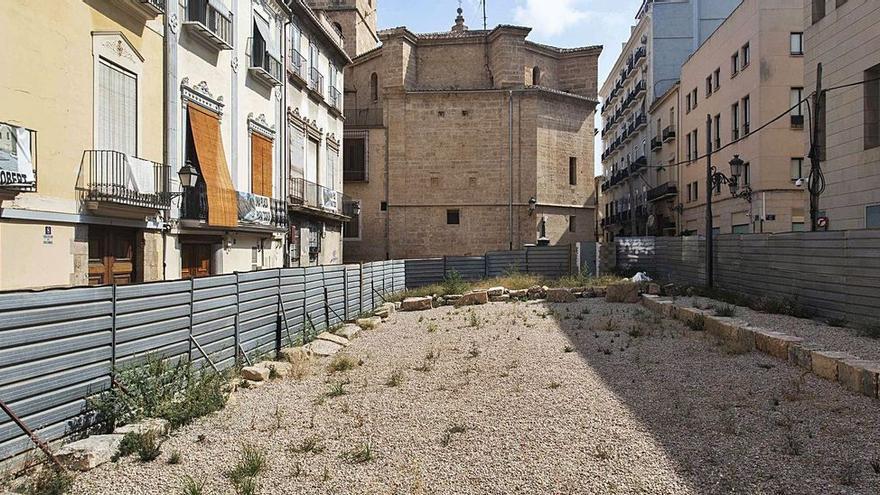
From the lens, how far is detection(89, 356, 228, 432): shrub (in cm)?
619

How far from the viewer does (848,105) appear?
16.7 meters

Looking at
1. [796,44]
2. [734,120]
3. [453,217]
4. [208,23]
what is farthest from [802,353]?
[453,217]

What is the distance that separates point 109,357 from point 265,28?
1452 cm

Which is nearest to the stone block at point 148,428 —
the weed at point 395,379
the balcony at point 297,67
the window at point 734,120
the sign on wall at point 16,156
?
the weed at point 395,379

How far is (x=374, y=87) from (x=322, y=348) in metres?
26.2

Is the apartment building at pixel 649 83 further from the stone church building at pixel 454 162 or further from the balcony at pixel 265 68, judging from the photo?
the balcony at pixel 265 68

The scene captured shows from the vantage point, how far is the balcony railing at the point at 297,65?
67.6ft

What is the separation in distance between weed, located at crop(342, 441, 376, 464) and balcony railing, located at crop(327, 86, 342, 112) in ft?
72.6

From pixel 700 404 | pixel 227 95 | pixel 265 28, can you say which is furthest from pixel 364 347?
pixel 265 28

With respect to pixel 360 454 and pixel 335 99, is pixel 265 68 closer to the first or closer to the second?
pixel 335 99

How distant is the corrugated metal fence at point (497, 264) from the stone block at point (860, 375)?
16389mm

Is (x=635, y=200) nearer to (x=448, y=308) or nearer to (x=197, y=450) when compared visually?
(x=448, y=308)

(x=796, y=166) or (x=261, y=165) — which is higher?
(x=796, y=166)

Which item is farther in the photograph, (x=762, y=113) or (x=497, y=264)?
(x=762, y=113)
